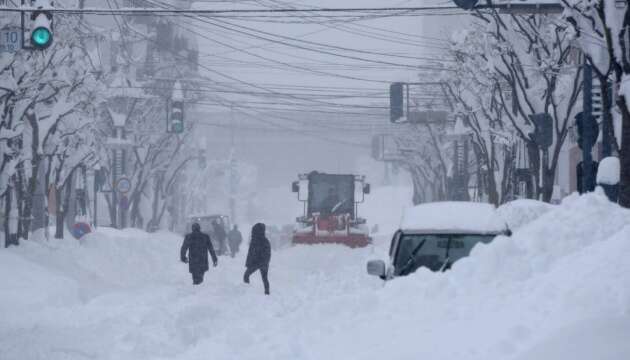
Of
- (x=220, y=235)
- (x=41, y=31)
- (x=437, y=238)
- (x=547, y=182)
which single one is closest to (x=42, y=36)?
(x=41, y=31)

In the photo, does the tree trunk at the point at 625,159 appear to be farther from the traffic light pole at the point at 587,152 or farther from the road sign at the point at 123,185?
the road sign at the point at 123,185

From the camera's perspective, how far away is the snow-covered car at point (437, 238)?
1266cm

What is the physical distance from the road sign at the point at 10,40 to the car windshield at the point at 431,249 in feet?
34.0

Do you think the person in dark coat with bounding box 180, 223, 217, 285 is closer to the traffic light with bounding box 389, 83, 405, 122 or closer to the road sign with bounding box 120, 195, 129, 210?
the traffic light with bounding box 389, 83, 405, 122

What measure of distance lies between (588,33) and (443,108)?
41.4 meters

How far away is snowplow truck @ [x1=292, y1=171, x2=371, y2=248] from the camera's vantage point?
3466 cm

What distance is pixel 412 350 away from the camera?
8.30 metres

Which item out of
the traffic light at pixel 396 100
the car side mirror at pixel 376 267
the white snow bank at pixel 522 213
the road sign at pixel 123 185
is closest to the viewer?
the car side mirror at pixel 376 267

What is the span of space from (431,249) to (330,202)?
1029 inches

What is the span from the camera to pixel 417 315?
927cm

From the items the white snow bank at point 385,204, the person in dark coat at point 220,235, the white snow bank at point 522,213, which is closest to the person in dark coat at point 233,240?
the person in dark coat at point 220,235

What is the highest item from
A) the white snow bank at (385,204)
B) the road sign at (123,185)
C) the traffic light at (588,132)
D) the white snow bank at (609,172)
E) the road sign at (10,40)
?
the road sign at (10,40)

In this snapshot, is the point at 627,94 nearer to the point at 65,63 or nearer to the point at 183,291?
the point at 183,291

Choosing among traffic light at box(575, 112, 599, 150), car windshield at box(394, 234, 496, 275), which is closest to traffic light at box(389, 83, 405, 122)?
traffic light at box(575, 112, 599, 150)
